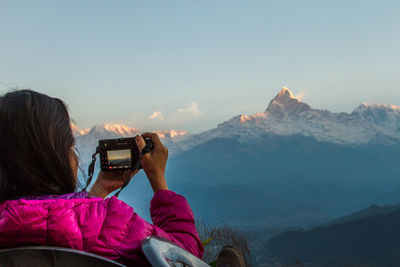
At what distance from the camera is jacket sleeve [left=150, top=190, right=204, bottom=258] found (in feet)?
3.27

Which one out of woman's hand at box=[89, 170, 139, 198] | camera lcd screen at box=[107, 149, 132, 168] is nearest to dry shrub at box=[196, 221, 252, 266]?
woman's hand at box=[89, 170, 139, 198]

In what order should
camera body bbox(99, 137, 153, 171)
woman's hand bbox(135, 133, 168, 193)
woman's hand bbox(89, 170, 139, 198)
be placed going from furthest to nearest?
woman's hand bbox(89, 170, 139, 198), camera body bbox(99, 137, 153, 171), woman's hand bbox(135, 133, 168, 193)

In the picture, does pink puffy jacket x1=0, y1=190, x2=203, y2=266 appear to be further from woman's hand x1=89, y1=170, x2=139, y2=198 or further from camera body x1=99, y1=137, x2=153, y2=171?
woman's hand x1=89, y1=170, x2=139, y2=198

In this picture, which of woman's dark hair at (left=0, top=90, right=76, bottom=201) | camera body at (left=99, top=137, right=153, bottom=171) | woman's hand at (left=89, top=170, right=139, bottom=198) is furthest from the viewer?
woman's hand at (left=89, top=170, right=139, bottom=198)

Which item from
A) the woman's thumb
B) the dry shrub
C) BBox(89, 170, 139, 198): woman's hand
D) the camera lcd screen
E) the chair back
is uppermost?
the woman's thumb

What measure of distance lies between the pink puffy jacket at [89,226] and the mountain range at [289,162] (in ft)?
508

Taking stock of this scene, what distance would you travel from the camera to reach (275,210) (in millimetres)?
156500

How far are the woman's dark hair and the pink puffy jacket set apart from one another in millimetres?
88

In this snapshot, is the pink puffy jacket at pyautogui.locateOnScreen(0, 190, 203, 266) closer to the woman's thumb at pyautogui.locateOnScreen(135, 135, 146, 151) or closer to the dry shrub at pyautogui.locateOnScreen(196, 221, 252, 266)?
the woman's thumb at pyautogui.locateOnScreen(135, 135, 146, 151)

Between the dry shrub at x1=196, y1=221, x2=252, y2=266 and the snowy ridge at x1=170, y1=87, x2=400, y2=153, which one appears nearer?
the dry shrub at x1=196, y1=221, x2=252, y2=266

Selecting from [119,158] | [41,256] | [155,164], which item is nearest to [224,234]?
[119,158]

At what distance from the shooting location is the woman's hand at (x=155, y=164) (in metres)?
1.12

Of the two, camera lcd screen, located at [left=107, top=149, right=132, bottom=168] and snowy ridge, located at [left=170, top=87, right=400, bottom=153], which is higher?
camera lcd screen, located at [left=107, top=149, right=132, bottom=168]

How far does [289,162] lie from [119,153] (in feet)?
588
